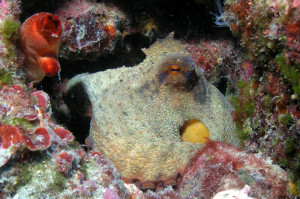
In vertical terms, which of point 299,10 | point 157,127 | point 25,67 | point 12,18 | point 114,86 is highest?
point 299,10

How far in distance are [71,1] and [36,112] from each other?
8.22ft

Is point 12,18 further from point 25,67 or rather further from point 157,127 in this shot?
point 157,127

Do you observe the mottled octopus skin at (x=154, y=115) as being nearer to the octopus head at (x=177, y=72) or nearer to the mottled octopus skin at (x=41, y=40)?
the octopus head at (x=177, y=72)

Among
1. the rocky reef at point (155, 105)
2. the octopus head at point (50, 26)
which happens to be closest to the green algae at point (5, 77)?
the rocky reef at point (155, 105)

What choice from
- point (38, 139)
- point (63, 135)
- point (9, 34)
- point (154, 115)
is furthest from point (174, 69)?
point (9, 34)

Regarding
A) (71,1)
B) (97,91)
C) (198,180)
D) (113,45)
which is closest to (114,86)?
(97,91)

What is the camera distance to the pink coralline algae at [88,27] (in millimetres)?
4250

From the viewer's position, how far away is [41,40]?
3.16 metres

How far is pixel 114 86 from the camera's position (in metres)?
4.27

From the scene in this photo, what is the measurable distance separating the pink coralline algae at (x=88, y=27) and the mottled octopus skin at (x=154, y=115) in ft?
2.59

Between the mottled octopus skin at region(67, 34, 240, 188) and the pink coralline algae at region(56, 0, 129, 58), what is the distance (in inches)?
31.1

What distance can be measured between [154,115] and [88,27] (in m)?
2.16

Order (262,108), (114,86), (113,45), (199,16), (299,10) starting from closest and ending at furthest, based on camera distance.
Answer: (299,10) < (262,108) < (114,86) < (113,45) < (199,16)

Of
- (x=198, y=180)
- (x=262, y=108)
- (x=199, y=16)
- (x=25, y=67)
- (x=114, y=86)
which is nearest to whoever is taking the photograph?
(x=198, y=180)
